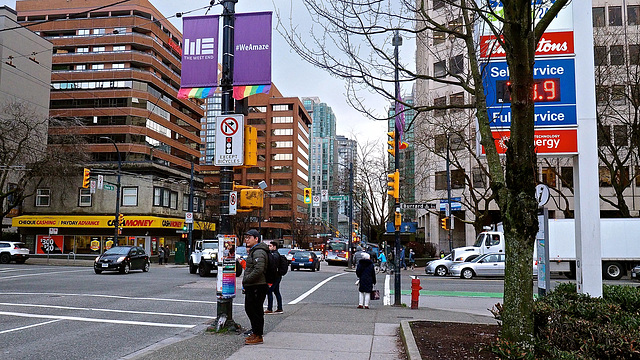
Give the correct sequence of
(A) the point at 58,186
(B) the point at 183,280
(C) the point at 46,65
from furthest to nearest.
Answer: (C) the point at 46,65 → (A) the point at 58,186 → (B) the point at 183,280

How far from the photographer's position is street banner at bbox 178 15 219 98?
34.5 feet

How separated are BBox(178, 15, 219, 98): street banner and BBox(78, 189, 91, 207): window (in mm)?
43626

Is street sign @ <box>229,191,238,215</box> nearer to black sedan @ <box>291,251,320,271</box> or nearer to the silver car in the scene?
the silver car

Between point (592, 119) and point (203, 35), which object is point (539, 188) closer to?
point (592, 119)

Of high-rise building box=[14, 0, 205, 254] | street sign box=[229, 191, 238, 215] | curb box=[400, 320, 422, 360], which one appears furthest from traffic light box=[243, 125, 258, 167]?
high-rise building box=[14, 0, 205, 254]

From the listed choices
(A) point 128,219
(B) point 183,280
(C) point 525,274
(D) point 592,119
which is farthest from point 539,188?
(A) point 128,219

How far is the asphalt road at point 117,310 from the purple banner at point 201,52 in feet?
16.3

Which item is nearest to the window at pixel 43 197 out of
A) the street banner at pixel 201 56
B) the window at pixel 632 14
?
the street banner at pixel 201 56

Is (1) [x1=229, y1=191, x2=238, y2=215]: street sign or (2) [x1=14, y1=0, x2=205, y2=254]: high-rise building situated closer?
(1) [x1=229, y1=191, x2=238, y2=215]: street sign

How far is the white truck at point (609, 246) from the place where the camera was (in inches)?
1148

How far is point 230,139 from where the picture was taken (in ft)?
34.0

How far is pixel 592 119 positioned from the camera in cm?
1130

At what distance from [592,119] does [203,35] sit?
832 cm

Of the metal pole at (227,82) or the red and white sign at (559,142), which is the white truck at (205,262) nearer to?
the metal pole at (227,82)
